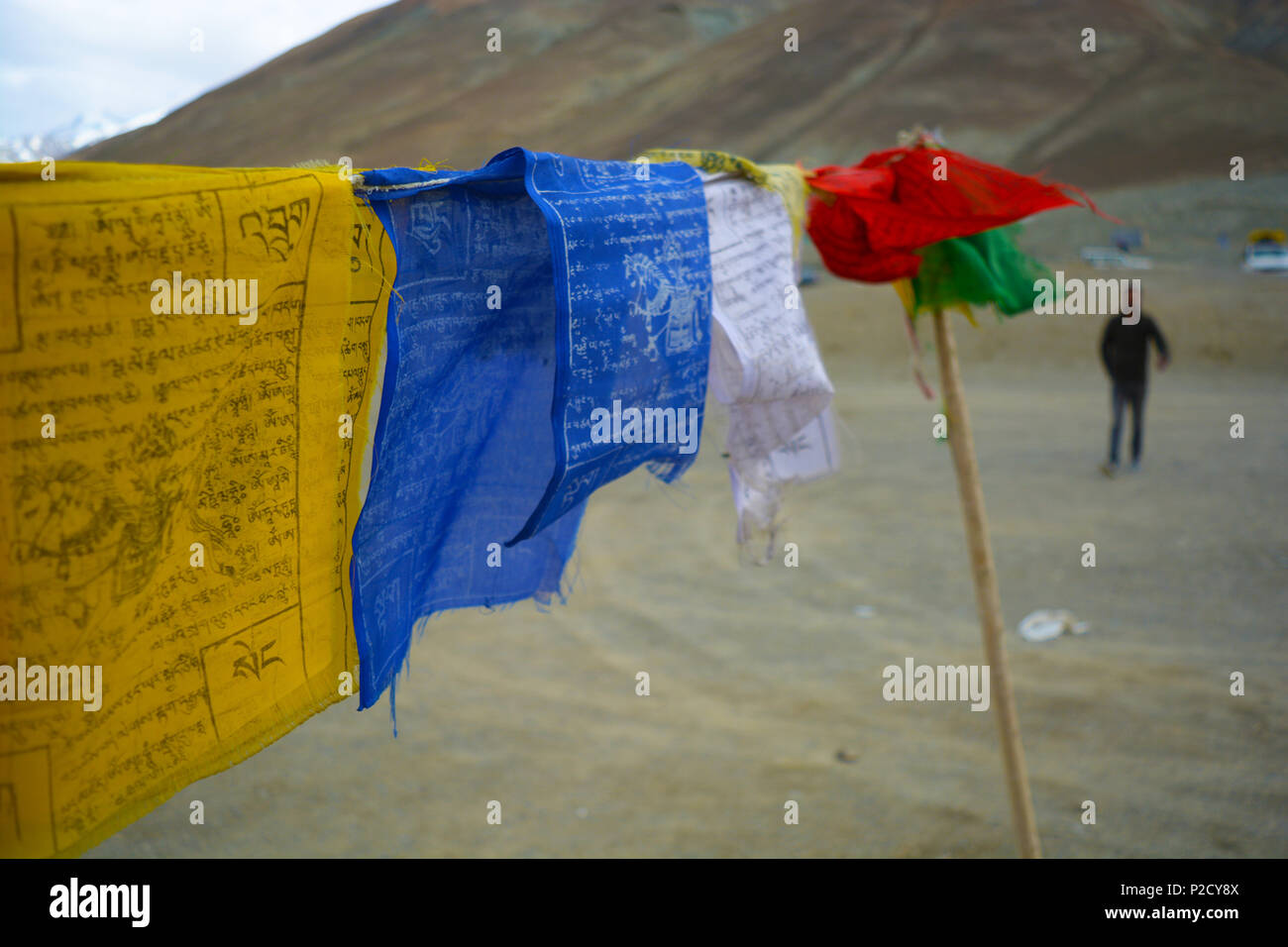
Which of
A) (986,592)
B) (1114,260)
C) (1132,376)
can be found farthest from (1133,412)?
(1114,260)

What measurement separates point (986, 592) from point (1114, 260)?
2421cm

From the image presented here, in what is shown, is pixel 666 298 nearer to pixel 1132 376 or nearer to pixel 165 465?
pixel 165 465

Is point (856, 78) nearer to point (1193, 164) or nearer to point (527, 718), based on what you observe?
point (1193, 164)

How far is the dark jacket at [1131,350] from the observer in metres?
9.00

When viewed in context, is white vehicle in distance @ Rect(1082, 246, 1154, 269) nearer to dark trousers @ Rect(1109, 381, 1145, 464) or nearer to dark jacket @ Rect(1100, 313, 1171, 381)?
dark jacket @ Rect(1100, 313, 1171, 381)

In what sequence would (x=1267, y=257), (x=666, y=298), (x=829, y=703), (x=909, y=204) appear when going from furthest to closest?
(x=1267, y=257) < (x=829, y=703) < (x=909, y=204) < (x=666, y=298)

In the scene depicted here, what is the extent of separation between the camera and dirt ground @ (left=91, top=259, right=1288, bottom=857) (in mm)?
4055

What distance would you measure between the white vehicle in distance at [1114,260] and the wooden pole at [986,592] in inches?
841

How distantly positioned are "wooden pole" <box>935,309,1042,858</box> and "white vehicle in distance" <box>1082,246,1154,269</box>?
2135cm

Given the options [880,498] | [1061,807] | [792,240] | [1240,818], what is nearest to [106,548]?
[792,240]

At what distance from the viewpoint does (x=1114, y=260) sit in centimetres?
2398

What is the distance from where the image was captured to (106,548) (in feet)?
4.35

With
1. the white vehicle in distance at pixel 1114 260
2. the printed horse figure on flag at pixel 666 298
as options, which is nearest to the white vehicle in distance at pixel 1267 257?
the white vehicle in distance at pixel 1114 260

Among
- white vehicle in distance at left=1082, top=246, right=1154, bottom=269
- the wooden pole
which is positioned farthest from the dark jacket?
white vehicle in distance at left=1082, top=246, right=1154, bottom=269
